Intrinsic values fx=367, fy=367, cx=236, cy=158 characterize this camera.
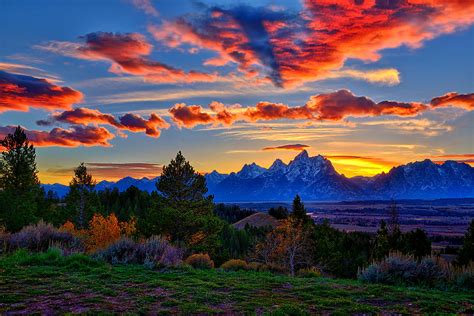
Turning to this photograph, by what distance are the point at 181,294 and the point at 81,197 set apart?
5746cm

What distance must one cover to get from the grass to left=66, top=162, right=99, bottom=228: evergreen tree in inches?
1962

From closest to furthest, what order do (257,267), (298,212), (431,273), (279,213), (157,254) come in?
(431,273) → (157,254) → (257,267) → (298,212) → (279,213)

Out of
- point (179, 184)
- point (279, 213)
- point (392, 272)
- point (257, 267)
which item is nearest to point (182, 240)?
point (179, 184)

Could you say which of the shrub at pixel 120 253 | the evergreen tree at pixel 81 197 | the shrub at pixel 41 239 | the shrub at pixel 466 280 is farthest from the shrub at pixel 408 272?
the evergreen tree at pixel 81 197

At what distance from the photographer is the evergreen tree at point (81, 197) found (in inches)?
2403

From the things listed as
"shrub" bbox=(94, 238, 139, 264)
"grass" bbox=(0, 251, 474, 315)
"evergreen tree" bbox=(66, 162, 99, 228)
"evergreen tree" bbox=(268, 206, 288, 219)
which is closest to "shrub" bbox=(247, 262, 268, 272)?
"grass" bbox=(0, 251, 474, 315)

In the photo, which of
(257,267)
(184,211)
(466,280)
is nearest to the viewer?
(466,280)

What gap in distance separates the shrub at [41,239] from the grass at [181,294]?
3635 millimetres

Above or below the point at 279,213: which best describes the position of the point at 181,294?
Answer: above

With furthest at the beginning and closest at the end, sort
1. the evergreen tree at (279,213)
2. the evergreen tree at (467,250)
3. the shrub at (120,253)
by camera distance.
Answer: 1. the evergreen tree at (279,213)
2. the evergreen tree at (467,250)
3. the shrub at (120,253)

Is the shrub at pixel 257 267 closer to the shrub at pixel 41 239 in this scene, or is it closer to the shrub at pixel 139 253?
the shrub at pixel 139 253

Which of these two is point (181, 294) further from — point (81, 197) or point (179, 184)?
point (81, 197)

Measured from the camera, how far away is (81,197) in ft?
204

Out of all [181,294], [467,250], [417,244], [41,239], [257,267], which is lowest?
[417,244]
